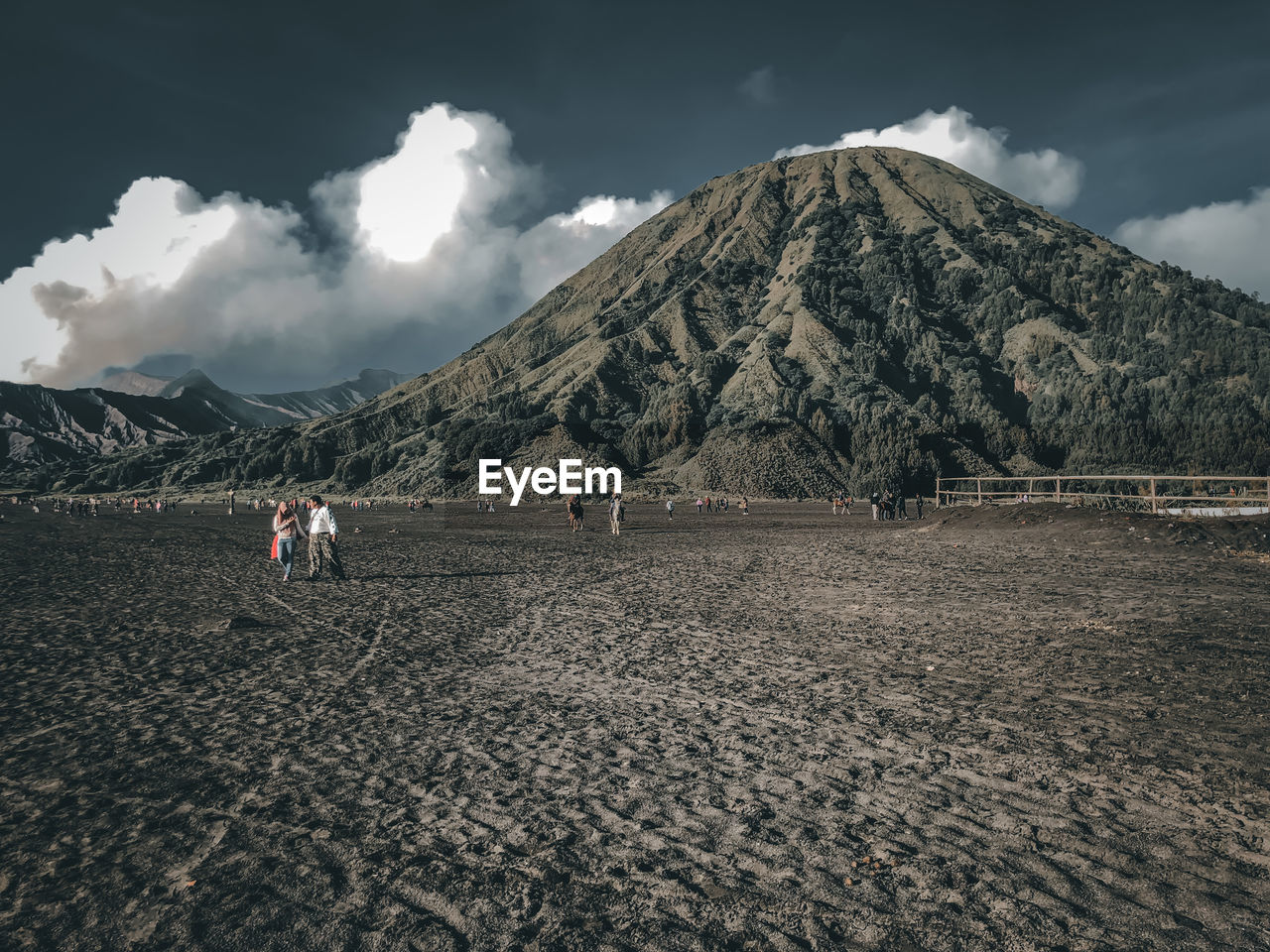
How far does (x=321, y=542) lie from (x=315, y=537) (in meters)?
0.23

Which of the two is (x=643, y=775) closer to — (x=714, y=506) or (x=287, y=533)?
(x=287, y=533)

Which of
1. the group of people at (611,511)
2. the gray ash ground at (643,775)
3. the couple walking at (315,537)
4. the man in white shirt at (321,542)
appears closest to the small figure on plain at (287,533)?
the couple walking at (315,537)

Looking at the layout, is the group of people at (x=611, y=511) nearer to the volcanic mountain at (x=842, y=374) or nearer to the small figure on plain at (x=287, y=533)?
the small figure on plain at (x=287, y=533)

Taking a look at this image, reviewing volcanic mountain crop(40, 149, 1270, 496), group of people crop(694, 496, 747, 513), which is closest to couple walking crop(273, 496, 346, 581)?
group of people crop(694, 496, 747, 513)

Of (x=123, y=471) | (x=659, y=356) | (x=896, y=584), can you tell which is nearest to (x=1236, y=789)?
(x=896, y=584)

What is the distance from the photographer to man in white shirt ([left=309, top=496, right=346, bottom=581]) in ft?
56.8

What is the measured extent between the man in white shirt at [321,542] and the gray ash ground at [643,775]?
417 cm

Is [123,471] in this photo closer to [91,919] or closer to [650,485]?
[650,485]

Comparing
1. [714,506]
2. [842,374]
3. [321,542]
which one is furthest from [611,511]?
[842,374]

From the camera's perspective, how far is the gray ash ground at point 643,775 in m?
4.00

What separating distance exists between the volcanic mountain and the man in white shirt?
65.6 m

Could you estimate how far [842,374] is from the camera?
4683 inches

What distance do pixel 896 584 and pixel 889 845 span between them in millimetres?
12063

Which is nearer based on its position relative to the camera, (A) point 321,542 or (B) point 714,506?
(A) point 321,542
